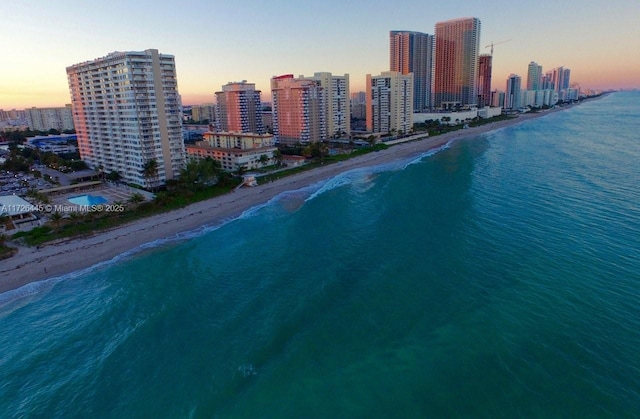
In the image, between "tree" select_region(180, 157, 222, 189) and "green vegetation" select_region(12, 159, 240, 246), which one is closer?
"green vegetation" select_region(12, 159, 240, 246)

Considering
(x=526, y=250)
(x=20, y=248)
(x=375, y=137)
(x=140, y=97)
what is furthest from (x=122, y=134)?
(x=375, y=137)

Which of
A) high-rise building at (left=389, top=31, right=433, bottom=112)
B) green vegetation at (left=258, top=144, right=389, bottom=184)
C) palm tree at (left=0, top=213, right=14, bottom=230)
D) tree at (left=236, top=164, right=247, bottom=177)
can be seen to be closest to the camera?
palm tree at (left=0, top=213, right=14, bottom=230)

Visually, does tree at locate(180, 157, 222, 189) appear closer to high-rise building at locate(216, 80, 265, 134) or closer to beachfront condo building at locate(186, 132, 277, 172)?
beachfront condo building at locate(186, 132, 277, 172)

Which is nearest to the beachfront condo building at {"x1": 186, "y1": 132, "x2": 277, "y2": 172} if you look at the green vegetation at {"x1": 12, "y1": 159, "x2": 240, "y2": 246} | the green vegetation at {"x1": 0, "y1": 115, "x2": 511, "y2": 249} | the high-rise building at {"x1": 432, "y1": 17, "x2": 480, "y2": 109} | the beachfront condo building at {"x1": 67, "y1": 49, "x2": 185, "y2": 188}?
the green vegetation at {"x1": 0, "y1": 115, "x2": 511, "y2": 249}

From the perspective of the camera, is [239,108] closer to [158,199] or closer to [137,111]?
[137,111]

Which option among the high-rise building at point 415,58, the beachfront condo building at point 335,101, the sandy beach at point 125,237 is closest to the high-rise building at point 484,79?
the high-rise building at point 415,58
